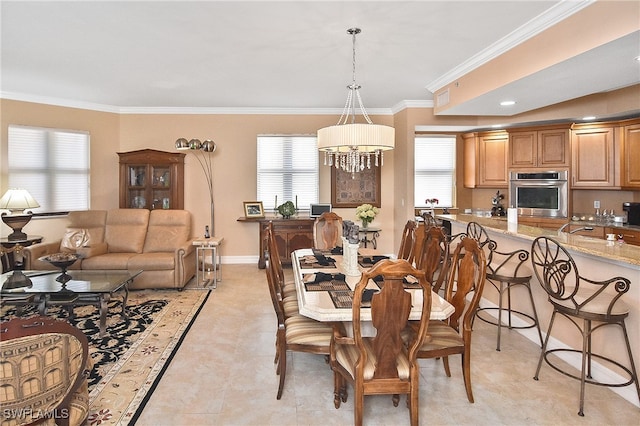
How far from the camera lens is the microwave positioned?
19.2ft

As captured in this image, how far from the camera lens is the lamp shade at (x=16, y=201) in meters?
4.85

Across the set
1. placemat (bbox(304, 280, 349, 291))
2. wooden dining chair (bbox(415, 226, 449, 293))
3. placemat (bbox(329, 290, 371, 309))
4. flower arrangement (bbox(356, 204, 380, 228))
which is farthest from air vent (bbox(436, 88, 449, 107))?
placemat (bbox(329, 290, 371, 309))

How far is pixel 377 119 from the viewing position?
6648mm

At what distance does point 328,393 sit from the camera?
261 centimetres

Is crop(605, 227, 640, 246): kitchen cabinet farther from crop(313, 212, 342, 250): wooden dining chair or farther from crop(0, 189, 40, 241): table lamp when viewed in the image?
crop(0, 189, 40, 241): table lamp

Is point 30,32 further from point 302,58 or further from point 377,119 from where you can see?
point 377,119

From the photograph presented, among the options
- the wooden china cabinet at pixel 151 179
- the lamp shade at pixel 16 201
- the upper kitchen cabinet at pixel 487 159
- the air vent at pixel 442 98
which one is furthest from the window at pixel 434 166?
the lamp shade at pixel 16 201

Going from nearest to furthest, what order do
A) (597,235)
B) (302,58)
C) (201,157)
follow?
(302,58), (597,235), (201,157)

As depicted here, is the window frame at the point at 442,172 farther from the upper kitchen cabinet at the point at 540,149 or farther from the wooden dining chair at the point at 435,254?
the wooden dining chair at the point at 435,254

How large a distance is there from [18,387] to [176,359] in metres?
1.73

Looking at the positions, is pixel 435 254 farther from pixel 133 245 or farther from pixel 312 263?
pixel 133 245

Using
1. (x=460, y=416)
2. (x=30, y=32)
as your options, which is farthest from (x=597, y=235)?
(x=30, y=32)

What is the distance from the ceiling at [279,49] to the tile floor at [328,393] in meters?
2.42

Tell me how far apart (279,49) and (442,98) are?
2.35 m
